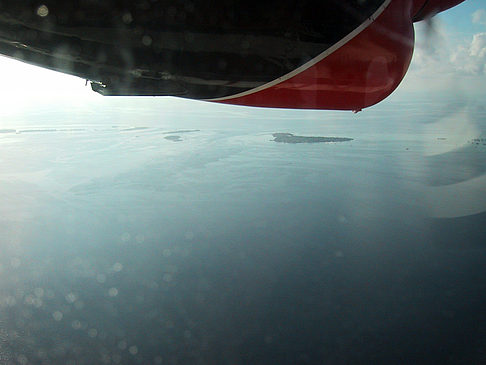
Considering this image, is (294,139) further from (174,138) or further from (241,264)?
(241,264)

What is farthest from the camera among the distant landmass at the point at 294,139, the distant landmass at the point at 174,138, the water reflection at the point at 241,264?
the distant landmass at the point at 174,138

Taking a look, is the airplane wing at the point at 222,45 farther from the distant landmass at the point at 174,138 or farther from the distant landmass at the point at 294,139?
the distant landmass at the point at 174,138

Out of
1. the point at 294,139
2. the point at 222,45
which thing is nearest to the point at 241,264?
the point at 222,45

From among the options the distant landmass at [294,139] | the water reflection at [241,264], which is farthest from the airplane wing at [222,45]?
the distant landmass at [294,139]

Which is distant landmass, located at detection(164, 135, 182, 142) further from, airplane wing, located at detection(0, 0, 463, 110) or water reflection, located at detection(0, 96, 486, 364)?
airplane wing, located at detection(0, 0, 463, 110)

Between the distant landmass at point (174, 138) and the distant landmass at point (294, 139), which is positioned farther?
the distant landmass at point (174, 138)

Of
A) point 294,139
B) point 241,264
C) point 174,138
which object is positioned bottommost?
point 241,264

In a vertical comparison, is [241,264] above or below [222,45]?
below

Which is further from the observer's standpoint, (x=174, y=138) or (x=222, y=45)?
(x=174, y=138)

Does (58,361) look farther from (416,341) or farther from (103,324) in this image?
(416,341)

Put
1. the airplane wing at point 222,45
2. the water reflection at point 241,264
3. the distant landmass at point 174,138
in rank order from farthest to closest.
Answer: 1. the distant landmass at point 174,138
2. the water reflection at point 241,264
3. the airplane wing at point 222,45

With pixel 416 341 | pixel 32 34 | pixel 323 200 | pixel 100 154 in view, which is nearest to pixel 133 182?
pixel 100 154
